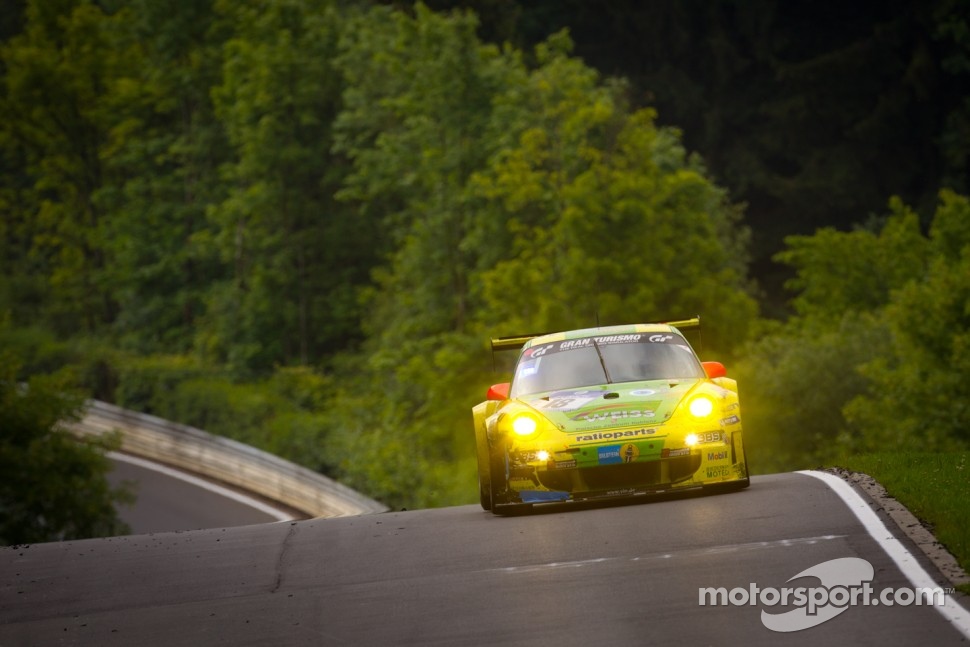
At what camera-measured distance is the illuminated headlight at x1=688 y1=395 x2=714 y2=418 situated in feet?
44.0

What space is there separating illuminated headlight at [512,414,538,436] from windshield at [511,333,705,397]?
1.04 metres

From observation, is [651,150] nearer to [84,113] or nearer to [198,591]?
[84,113]

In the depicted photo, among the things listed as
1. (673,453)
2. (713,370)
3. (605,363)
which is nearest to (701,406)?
(673,453)

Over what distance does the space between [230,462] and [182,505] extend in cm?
287

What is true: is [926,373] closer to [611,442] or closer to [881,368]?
[881,368]

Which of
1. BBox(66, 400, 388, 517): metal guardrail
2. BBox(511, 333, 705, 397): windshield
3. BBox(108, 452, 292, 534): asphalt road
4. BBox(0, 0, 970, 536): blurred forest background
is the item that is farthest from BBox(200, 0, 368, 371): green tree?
BBox(511, 333, 705, 397): windshield

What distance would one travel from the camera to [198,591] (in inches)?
434

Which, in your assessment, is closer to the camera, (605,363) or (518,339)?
(605,363)

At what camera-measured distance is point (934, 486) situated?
12.7 meters

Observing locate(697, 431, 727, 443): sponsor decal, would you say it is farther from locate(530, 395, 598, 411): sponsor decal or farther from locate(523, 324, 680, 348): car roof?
locate(523, 324, 680, 348): car roof

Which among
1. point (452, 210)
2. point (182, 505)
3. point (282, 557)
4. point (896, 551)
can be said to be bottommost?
point (896, 551)

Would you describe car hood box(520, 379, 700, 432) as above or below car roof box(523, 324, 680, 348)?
below

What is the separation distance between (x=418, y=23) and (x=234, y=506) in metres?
26.7

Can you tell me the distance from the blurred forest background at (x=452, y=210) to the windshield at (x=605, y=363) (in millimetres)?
24146
